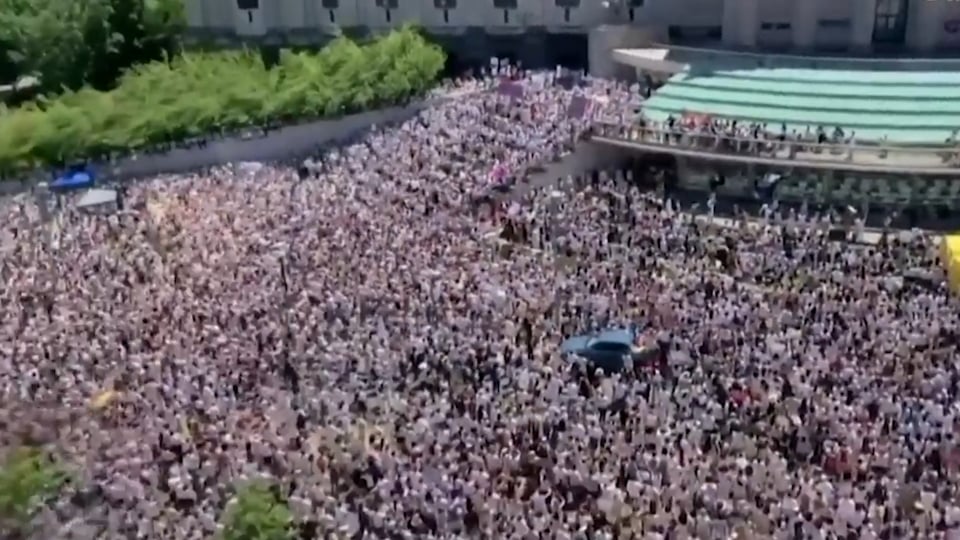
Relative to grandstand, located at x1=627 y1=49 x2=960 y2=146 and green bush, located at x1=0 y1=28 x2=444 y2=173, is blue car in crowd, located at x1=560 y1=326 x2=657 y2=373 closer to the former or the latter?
grandstand, located at x1=627 y1=49 x2=960 y2=146

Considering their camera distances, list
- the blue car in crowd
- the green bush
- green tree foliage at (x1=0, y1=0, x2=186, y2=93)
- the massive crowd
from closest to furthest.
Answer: the massive crowd → the blue car in crowd → the green bush → green tree foliage at (x1=0, y1=0, x2=186, y2=93)

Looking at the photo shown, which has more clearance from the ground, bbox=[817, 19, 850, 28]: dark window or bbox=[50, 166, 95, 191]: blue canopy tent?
bbox=[817, 19, 850, 28]: dark window

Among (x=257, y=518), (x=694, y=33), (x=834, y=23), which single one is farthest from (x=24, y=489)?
(x=694, y=33)

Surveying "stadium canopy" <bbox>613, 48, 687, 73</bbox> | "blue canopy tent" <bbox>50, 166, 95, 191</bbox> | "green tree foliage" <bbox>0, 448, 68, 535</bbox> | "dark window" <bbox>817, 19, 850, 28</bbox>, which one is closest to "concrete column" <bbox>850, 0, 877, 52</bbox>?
"dark window" <bbox>817, 19, 850, 28</bbox>

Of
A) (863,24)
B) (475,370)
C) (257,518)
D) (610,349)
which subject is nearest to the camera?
(257,518)

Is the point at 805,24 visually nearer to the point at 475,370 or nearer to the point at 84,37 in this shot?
the point at 475,370

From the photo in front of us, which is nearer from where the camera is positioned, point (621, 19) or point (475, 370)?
point (475, 370)

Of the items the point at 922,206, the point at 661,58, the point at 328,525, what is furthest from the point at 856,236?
the point at 328,525

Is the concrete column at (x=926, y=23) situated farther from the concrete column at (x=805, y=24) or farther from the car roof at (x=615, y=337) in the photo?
the car roof at (x=615, y=337)
